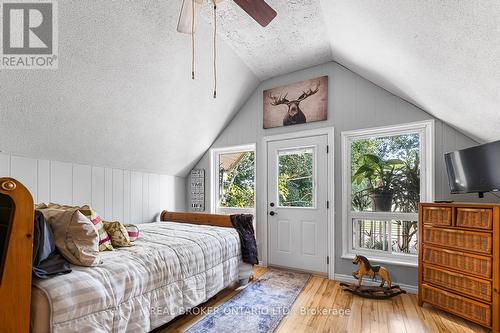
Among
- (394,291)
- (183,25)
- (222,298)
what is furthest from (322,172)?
(183,25)

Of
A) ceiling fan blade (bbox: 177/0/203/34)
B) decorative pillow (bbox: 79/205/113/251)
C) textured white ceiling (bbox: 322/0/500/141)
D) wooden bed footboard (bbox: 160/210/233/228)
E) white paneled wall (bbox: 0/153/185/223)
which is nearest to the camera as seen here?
textured white ceiling (bbox: 322/0/500/141)

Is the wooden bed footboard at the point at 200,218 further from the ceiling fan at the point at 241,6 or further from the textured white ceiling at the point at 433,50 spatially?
the textured white ceiling at the point at 433,50

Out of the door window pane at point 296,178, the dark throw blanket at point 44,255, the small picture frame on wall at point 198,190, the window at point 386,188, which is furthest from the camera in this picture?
the small picture frame on wall at point 198,190

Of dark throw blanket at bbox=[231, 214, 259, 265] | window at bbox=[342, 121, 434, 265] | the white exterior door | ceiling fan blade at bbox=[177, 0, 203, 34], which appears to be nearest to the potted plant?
window at bbox=[342, 121, 434, 265]

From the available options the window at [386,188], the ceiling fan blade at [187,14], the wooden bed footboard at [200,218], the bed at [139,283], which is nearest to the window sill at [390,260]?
the window at [386,188]

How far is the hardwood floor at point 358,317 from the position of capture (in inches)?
79.7

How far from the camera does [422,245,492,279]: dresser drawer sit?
1996mm

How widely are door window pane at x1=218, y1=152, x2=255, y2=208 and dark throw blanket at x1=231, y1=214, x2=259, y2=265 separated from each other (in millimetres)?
888

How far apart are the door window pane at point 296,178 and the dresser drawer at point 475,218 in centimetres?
158

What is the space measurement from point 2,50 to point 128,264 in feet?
5.74

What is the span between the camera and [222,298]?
2.60 m

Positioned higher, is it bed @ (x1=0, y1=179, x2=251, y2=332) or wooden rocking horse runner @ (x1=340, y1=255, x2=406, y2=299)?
bed @ (x1=0, y1=179, x2=251, y2=332)

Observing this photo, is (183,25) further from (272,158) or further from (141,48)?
(272,158)

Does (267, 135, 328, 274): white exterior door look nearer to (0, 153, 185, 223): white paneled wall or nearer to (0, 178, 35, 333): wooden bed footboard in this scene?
(0, 153, 185, 223): white paneled wall
